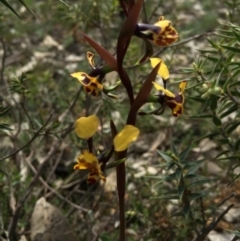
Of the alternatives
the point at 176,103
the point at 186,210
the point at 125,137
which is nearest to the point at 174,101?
the point at 176,103

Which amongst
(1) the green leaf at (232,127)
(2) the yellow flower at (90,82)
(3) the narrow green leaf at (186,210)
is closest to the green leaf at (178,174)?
(3) the narrow green leaf at (186,210)

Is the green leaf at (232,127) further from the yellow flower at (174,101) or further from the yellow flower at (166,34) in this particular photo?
the yellow flower at (166,34)

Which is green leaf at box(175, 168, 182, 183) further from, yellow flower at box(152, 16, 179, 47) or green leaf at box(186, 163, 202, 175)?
yellow flower at box(152, 16, 179, 47)

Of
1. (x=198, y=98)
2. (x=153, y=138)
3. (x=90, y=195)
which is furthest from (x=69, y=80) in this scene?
(x=198, y=98)

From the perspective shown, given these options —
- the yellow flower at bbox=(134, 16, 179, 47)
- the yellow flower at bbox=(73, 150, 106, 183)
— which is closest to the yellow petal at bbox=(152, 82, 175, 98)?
the yellow flower at bbox=(134, 16, 179, 47)

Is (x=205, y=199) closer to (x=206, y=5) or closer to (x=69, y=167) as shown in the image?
(x=69, y=167)
